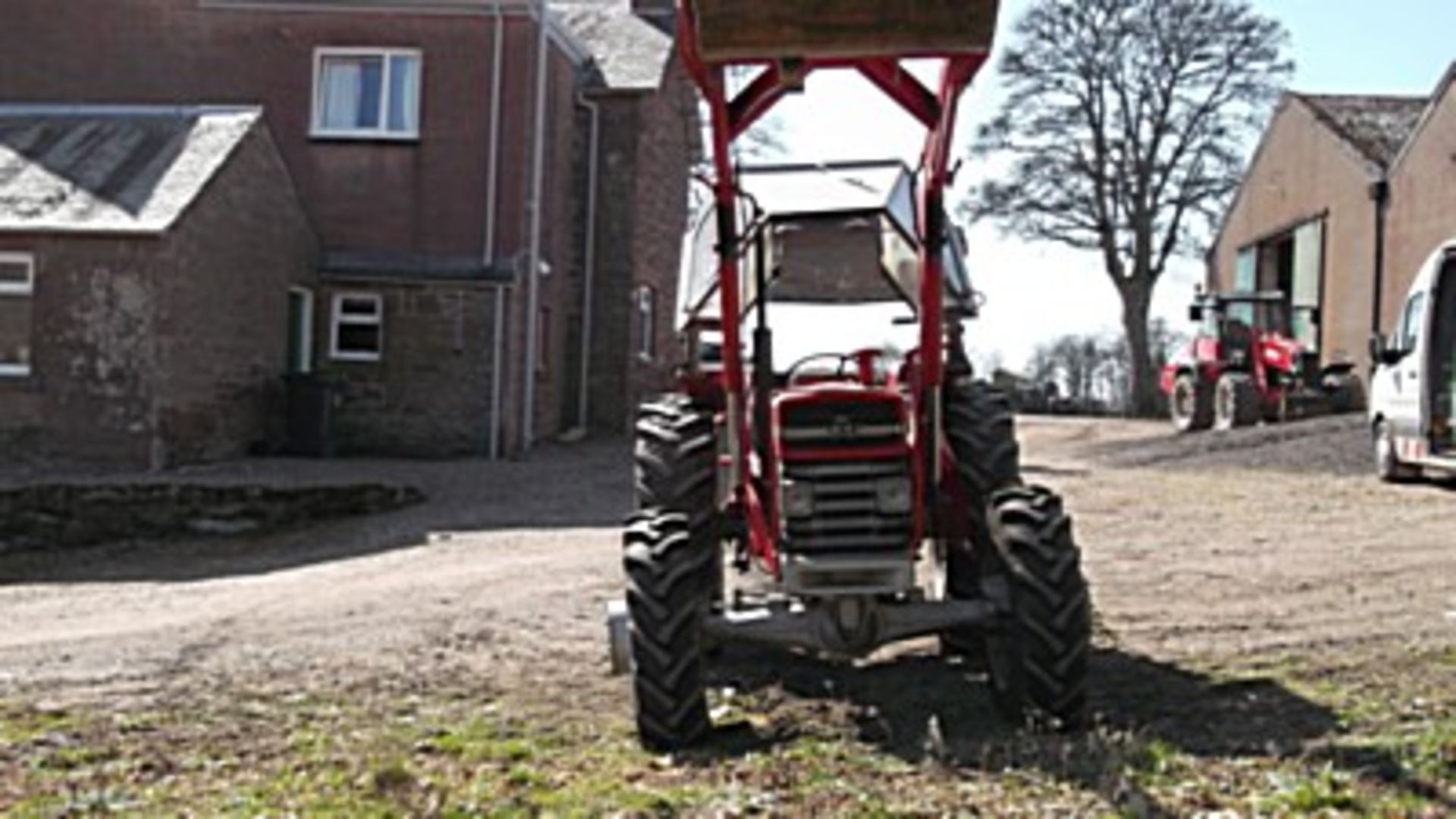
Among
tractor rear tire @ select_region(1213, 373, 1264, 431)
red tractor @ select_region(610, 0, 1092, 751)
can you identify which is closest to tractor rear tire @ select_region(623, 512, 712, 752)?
red tractor @ select_region(610, 0, 1092, 751)

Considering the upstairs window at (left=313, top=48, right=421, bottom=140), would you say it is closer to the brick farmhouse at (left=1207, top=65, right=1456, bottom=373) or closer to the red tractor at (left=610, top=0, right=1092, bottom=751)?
the brick farmhouse at (left=1207, top=65, right=1456, bottom=373)

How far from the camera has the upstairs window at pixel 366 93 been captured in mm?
26359

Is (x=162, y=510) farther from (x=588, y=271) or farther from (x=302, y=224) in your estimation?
(x=588, y=271)

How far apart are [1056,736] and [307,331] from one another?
20813mm

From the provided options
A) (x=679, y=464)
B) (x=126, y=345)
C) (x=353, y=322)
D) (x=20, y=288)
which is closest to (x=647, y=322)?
(x=353, y=322)

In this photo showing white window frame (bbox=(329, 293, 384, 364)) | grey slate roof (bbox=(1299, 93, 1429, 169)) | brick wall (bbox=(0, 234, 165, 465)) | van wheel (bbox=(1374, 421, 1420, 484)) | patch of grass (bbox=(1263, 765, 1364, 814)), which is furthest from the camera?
grey slate roof (bbox=(1299, 93, 1429, 169))

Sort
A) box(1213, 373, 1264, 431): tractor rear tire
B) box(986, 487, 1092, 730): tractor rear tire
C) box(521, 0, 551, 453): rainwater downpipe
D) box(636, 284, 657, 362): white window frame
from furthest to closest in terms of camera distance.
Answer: box(636, 284, 657, 362): white window frame < box(1213, 373, 1264, 431): tractor rear tire < box(521, 0, 551, 453): rainwater downpipe < box(986, 487, 1092, 730): tractor rear tire

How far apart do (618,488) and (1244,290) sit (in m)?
28.0

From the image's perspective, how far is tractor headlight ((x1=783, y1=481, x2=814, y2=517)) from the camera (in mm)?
7371

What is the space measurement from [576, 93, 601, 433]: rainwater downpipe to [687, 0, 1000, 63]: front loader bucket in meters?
23.8

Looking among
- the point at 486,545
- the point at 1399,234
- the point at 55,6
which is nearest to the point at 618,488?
the point at 486,545

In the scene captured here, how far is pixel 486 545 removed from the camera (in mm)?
16734

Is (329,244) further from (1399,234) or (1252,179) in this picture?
(1252,179)

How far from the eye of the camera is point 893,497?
292 inches
